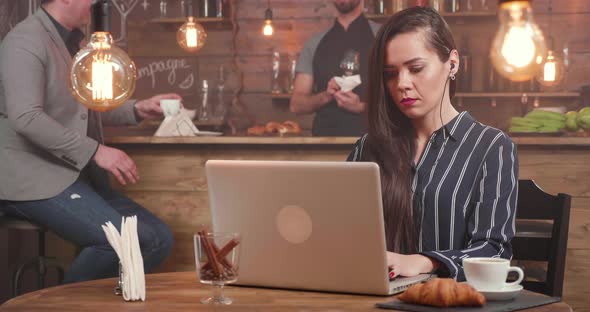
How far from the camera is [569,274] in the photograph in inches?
138

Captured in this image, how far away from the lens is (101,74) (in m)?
2.40

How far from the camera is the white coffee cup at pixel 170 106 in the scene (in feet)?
12.8

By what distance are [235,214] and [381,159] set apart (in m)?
0.58

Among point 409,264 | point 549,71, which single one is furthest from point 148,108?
point 549,71

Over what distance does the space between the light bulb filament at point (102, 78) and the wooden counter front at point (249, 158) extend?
1.33 meters

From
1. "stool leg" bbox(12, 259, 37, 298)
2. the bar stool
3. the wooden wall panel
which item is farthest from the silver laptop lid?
the wooden wall panel

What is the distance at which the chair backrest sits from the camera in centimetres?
212

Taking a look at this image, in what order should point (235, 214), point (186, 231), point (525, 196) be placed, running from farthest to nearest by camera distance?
1. point (186, 231)
2. point (525, 196)
3. point (235, 214)

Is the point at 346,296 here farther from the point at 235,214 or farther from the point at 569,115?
the point at 569,115

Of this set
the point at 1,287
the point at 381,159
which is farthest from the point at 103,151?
the point at 381,159

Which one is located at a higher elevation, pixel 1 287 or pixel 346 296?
pixel 346 296

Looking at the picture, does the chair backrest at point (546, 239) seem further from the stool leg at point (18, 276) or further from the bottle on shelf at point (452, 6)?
the bottle on shelf at point (452, 6)

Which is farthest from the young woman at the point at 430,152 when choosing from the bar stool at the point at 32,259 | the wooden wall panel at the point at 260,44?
the wooden wall panel at the point at 260,44

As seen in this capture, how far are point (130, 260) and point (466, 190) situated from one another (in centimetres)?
80
